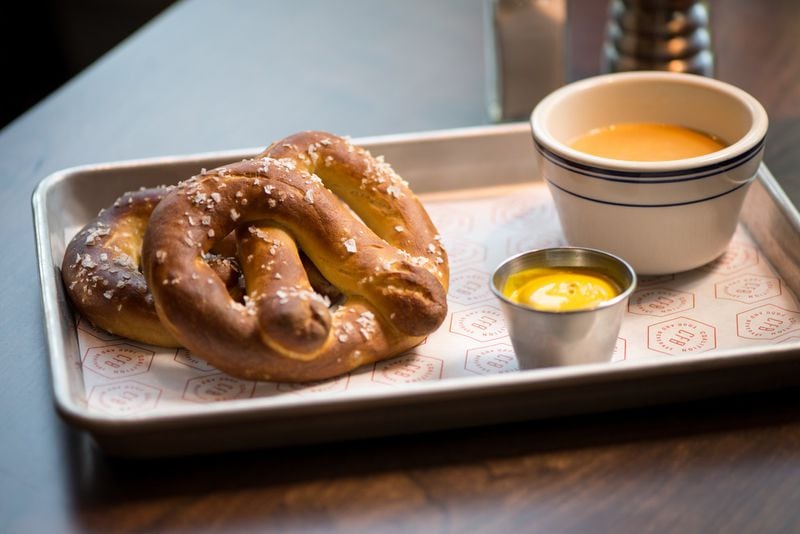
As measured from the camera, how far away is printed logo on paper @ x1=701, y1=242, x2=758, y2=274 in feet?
3.73

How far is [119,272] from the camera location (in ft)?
3.45

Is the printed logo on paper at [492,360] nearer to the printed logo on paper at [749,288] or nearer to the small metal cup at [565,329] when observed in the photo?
the small metal cup at [565,329]

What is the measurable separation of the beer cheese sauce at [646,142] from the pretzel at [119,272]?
0.45 meters

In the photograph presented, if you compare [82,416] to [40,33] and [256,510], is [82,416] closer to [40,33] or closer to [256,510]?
[256,510]

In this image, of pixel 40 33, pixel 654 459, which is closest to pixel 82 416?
pixel 654 459

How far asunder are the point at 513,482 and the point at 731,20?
1.30m

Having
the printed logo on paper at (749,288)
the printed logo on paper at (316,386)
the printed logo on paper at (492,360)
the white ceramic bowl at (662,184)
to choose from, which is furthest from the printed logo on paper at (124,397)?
the printed logo on paper at (749,288)

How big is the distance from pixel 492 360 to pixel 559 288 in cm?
10

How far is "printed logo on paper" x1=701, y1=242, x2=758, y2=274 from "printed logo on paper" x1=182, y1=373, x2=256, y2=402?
1.78 ft

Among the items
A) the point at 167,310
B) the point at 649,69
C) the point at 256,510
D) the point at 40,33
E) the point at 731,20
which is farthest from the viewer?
Answer: the point at 40,33

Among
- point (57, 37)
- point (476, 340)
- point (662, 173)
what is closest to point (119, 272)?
point (476, 340)

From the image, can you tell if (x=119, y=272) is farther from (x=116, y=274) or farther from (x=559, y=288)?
(x=559, y=288)

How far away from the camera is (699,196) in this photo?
106 centimetres

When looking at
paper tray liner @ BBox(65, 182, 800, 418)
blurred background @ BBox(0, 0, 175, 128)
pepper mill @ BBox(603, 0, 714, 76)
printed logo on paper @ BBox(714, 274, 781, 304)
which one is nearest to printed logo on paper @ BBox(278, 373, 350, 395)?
paper tray liner @ BBox(65, 182, 800, 418)
